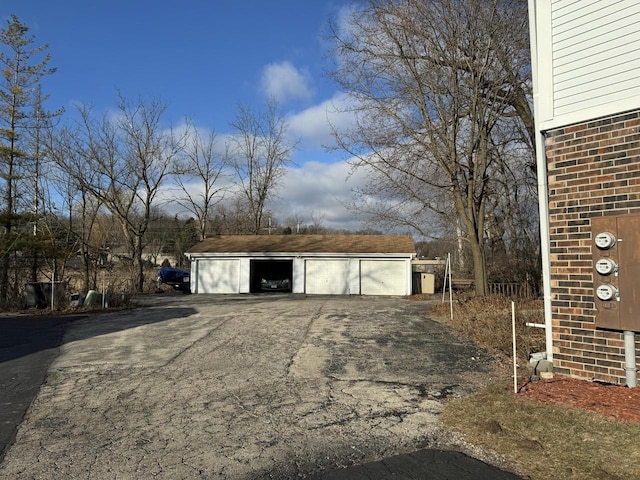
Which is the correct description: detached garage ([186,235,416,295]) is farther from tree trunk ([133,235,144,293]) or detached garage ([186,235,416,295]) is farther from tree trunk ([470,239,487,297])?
tree trunk ([470,239,487,297])

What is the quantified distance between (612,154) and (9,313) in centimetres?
1958

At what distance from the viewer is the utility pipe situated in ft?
17.3

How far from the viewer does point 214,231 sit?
49.5 m

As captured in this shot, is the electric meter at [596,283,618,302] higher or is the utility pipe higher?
the electric meter at [596,283,618,302]

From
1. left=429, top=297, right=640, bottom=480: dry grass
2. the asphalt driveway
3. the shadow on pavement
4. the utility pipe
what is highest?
the utility pipe

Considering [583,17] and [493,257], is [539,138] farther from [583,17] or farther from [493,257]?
[493,257]

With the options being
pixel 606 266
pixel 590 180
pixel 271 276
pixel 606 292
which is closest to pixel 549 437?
pixel 606 292

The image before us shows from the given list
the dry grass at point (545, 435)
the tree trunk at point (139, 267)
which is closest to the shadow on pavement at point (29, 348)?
the dry grass at point (545, 435)

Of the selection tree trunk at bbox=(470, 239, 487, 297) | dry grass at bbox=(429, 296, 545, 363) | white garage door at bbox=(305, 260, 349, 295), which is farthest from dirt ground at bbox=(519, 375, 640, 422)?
white garage door at bbox=(305, 260, 349, 295)

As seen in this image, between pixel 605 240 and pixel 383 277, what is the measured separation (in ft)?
71.4

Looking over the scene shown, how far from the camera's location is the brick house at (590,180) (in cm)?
538

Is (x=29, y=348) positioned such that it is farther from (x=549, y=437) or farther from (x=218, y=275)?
(x=218, y=275)

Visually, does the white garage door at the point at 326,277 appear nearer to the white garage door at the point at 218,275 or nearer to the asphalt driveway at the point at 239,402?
the white garage door at the point at 218,275

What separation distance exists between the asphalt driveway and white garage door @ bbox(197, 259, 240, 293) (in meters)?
17.5
